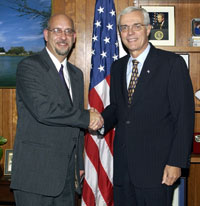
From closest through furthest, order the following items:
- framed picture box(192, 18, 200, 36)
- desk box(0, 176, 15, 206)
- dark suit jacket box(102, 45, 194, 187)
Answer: dark suit jacket box(102, 45, 194, 187)
desk box(0, 176, 15, 206)
framed picture box(192, 18, 200, 36)

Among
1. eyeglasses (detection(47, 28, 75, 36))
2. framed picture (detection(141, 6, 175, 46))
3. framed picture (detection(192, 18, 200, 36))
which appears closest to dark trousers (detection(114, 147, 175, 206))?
eyeglasses (detection(47, 28, 75, 36))

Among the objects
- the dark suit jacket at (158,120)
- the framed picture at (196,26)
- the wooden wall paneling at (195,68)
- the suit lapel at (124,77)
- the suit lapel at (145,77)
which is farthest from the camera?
the wooden wall paneling at (195,68)

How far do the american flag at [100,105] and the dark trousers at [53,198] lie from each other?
1.93 ft

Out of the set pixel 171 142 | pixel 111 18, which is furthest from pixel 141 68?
pixel 111 18

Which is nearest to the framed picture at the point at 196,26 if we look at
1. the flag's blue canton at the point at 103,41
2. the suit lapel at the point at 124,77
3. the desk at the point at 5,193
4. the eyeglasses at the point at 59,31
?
the flag's blue canton at the point at 103,41

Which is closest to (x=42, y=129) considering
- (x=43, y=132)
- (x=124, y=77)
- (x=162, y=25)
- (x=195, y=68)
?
(x=43, y=132)

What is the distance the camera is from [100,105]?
118 inches

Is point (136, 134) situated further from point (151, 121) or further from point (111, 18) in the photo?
point (111, 18)

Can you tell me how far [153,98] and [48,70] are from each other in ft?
2.71

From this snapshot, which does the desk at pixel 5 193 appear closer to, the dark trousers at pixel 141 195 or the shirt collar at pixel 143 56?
the dark trousers at pixel 141 195

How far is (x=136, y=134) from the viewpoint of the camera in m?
2.08

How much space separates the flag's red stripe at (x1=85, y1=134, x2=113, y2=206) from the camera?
9.82 feet

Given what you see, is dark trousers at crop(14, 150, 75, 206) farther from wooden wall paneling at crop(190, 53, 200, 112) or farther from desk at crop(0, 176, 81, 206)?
wooden wall paneling at crop(190, 53, 200, 112)

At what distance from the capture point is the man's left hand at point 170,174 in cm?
195
